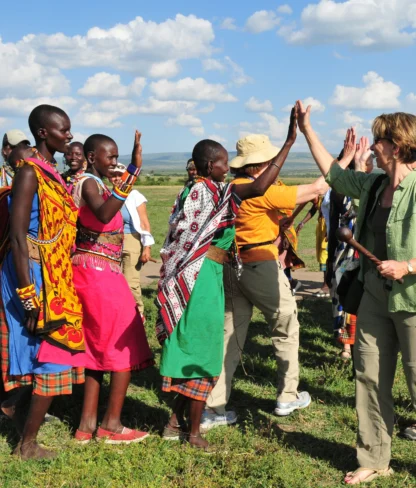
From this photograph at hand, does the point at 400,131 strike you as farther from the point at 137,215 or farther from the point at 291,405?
the point at 137,215

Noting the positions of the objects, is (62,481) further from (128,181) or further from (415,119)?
(415,119)

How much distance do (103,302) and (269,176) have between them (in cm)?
138

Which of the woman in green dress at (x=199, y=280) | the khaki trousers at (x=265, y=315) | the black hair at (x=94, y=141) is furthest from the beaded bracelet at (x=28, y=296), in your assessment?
the khaki trousers at (x=265, y=315)

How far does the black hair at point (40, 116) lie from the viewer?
410cm

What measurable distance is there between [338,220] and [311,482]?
2768mm

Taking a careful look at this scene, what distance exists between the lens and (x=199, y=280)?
4.29 m

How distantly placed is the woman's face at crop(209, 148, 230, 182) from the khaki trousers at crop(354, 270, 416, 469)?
1210mm

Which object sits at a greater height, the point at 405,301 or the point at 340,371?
the point at 405,301

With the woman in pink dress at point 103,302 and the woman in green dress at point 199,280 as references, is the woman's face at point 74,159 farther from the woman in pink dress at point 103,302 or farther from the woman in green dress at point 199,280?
the woman in green dress at point 199,280

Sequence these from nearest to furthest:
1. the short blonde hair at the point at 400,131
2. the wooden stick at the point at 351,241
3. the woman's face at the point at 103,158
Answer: the wooden stick at the point at 351,241
the short blonde hair at the point at 400,131
the woman's face at the point at 103,158

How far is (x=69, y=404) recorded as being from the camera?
5.22m

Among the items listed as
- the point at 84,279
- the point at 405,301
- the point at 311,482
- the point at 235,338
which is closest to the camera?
the point at 405,301

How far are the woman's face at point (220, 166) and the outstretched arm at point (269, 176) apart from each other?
0.16 m

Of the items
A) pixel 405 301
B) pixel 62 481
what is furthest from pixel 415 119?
pixel 62 481
